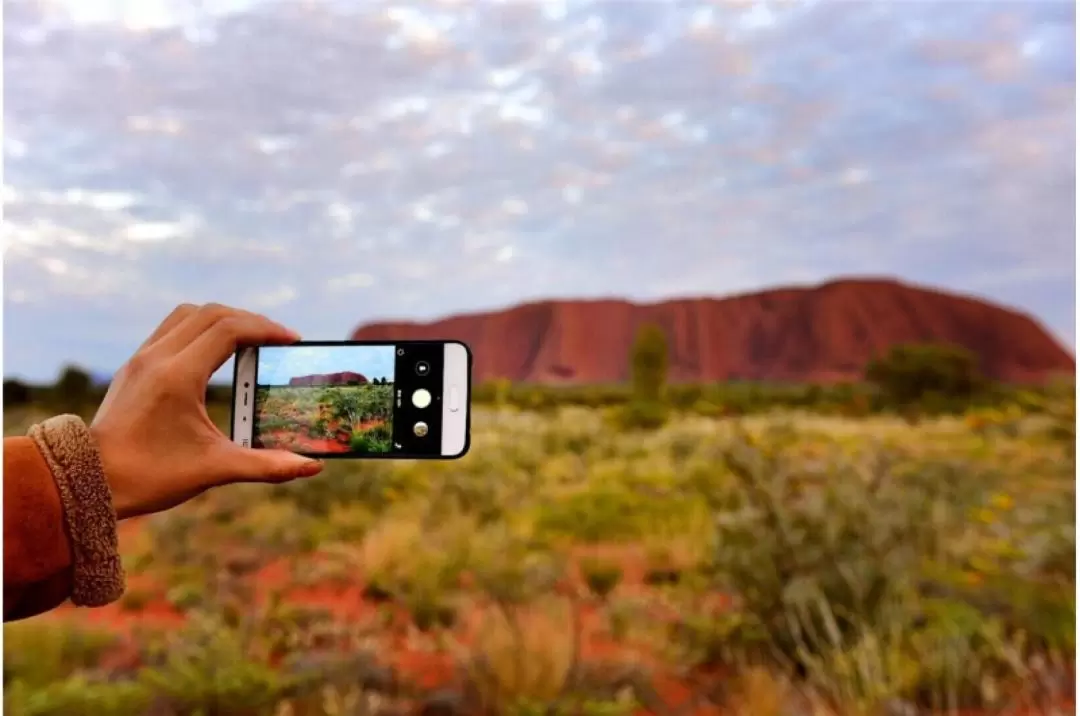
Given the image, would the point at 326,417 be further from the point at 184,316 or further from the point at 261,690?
the point at 261,690

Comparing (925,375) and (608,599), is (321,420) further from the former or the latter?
(925,375)

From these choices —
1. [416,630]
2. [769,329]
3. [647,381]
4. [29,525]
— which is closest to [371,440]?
[29,525]

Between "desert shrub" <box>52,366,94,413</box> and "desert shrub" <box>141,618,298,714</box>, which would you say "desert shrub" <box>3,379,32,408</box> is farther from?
"desert shrub" <box>141,618,298,714</box>

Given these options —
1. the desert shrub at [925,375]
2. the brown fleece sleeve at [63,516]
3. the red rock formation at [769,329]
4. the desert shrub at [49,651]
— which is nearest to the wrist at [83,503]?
the brown fleece sleeve at [63,516]

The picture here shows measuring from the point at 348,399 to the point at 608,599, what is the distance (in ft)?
4.09

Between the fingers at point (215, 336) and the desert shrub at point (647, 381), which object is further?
the desert shrub at point (647, 381)

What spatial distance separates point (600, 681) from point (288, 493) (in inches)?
53.7

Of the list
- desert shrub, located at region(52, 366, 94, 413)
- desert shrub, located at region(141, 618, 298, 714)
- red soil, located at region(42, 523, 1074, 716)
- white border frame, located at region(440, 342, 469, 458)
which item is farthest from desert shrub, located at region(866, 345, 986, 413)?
white border frame, located at region(440, 342, 469, 458)

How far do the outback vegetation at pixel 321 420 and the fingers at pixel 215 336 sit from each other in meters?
0.10

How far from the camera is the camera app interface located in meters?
0.72

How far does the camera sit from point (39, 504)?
1.63 ft

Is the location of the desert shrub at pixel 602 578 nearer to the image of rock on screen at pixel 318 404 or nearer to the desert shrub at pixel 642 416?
the image of rock on screen at pixel 318 404

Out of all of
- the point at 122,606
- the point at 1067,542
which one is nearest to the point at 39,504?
the point at 122,606

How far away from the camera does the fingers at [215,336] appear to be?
57 cm
